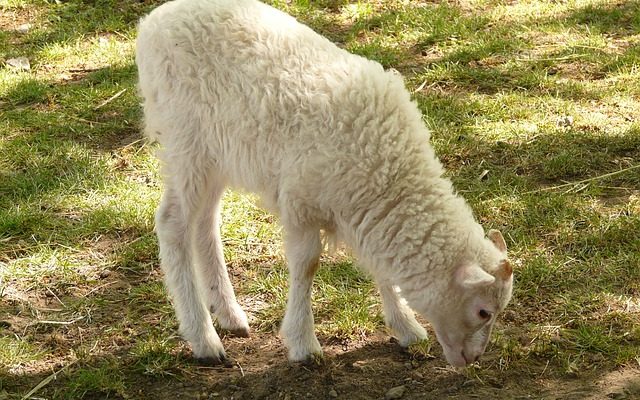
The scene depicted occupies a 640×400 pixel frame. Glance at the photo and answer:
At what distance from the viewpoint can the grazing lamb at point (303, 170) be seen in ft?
14.6

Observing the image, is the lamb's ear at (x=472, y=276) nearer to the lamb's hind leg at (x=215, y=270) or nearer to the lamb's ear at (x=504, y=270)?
the lamb's ear at (x=504, y=270)

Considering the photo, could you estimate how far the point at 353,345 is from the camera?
509 cm

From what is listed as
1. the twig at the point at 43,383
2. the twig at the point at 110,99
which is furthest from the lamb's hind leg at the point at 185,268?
the twig at the point at 110,99

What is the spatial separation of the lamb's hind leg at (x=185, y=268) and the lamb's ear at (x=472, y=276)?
1414mm

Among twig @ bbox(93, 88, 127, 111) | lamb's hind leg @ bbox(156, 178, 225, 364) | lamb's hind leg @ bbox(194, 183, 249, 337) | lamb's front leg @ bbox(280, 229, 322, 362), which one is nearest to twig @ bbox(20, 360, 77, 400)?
lamb's hind leg @ bbox(156, 178, 225, 364)

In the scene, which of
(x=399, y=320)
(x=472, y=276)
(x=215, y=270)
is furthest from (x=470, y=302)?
(x=215, y=270)

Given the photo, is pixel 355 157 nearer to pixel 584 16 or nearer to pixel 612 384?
pixel 612 384

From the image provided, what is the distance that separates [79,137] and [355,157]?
3.33 metres

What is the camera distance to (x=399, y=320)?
504cm

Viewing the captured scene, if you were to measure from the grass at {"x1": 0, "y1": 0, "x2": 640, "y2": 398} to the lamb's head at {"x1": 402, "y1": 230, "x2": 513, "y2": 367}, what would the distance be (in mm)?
356

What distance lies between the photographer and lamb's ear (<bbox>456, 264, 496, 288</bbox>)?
4.22m

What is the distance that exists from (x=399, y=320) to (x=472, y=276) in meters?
A: 0.86

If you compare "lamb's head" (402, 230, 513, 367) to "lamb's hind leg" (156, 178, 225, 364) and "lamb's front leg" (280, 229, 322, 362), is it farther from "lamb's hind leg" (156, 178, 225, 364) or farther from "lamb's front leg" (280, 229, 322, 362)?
"lamb's hind leg" (156, 178, 225, 364)

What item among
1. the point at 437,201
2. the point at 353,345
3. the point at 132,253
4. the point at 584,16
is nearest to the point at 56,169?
the point at 132,253
